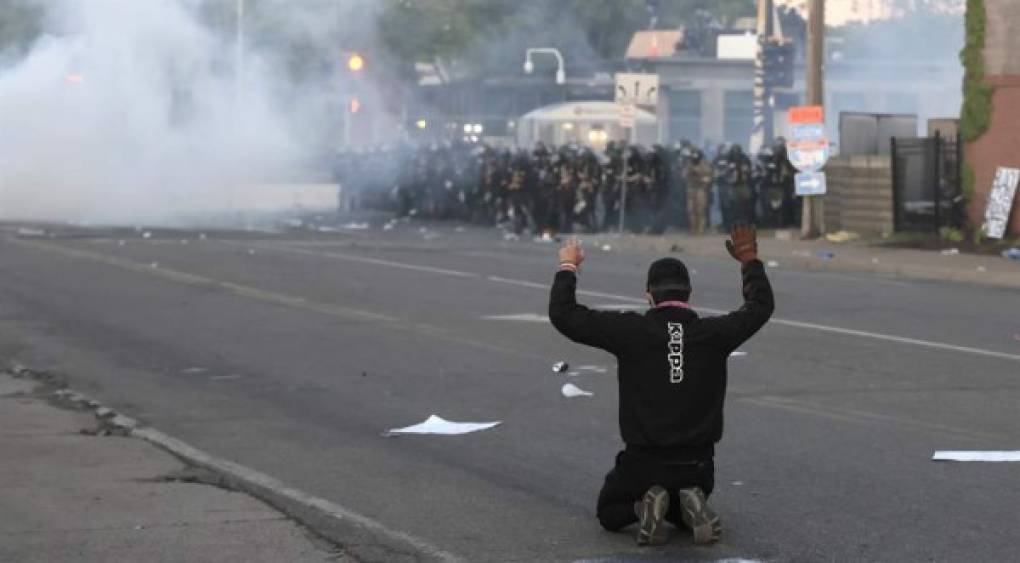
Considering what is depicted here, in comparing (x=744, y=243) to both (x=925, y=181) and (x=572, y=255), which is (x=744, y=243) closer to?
(x=572, y=255)

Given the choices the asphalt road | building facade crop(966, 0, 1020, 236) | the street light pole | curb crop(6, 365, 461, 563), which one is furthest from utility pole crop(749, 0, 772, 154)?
curb crop(6, 365, 461, 563)

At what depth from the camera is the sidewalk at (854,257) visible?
25.3 m

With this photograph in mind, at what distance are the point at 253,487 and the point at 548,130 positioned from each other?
159ft

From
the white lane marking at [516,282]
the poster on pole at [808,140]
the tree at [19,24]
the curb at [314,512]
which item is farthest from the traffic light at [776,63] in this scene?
the curb at [314,512]

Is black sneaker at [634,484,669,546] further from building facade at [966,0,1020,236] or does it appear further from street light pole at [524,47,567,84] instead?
street light pole at [524,47,567,84]

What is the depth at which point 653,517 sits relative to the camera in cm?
789

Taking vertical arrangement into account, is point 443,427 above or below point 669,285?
below

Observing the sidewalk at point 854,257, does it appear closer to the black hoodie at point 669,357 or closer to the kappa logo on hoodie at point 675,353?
the black hoodie at point 669,357

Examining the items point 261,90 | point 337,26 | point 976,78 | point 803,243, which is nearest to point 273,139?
point 261,90

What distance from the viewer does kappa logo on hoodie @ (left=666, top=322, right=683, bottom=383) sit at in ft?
26.4

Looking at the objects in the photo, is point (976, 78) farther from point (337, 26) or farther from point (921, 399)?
point (921, 399)

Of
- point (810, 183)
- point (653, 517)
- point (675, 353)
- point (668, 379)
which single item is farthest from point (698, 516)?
point (810, 183)

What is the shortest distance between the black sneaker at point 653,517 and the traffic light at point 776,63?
120 ft

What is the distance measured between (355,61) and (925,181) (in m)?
13.0
